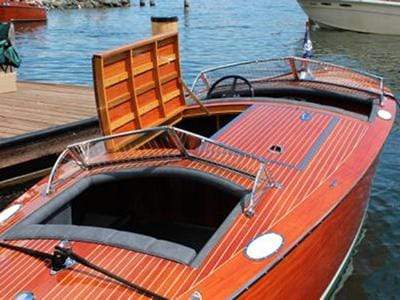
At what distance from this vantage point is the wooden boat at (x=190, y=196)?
3607mm

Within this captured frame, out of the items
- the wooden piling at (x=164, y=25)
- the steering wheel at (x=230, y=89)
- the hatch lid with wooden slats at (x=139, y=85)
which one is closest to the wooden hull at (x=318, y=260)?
the hatch lid with wooden slats at (x=139, y=85)

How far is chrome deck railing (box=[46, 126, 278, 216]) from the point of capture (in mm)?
4586

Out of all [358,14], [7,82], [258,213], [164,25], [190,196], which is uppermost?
[164,25]

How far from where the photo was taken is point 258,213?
14.0 ft

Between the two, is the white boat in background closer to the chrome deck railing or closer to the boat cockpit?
the boat cockpit

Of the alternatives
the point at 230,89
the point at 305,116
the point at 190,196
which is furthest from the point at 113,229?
the point at 230,89

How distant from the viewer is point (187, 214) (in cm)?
543

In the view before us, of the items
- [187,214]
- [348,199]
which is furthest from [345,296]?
[187,214]

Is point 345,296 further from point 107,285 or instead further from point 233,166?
point 107,285

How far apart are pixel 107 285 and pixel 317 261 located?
1825 mm

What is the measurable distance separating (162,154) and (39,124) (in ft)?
14.0

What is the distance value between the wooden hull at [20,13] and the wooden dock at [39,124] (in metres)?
24.5

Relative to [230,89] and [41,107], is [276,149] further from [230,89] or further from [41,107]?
[41,107]

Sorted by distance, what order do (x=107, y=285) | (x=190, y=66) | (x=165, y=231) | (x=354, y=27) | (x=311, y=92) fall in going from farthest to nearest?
(x=354, y=27) < (x=190, y=66) < (x=311, y=92) < (x=165, y=231) < (x=107, y=285)
